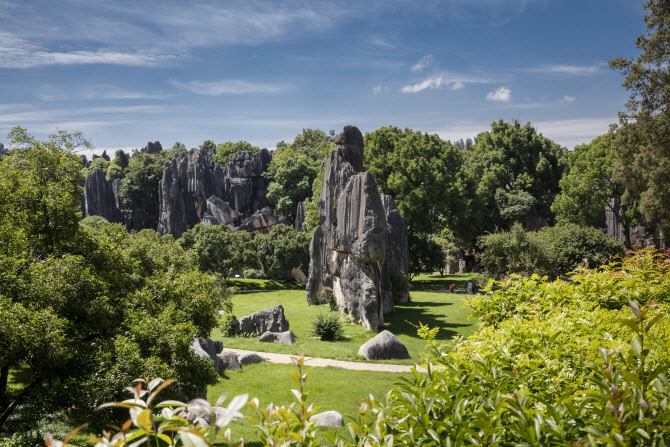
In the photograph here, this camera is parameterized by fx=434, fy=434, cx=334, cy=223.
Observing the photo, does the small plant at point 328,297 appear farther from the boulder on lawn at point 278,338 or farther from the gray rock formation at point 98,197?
the gray rock formation at point 98,197

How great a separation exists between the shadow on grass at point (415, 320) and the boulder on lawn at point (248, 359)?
7118 millimetres

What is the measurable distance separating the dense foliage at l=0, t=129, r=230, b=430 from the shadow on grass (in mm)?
13048

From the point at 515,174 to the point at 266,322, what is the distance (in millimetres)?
36542

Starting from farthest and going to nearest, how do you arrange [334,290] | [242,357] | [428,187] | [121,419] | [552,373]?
[428,187] < [334,290] < [242,357] < [121,419] < [552,373]

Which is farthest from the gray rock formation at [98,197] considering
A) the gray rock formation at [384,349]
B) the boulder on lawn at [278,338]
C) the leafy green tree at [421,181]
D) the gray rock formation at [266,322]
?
the gray rock formation at [384,349]

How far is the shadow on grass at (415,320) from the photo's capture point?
21141 mm

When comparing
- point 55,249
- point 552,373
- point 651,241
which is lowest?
point 651,241

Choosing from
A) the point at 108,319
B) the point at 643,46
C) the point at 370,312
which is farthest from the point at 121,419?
the point at 643,46

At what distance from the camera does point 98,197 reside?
6681 cm

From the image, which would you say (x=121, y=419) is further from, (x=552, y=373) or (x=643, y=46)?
(x=643, y=46)

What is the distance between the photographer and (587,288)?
6.23 m

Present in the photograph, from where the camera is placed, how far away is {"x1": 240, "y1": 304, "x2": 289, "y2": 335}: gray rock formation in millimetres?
21234

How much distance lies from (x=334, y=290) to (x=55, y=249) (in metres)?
18.9

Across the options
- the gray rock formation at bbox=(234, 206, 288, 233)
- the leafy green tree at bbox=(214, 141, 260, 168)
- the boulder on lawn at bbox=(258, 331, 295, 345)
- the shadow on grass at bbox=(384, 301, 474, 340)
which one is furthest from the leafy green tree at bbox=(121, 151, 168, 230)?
the boulder on lawn at bbox=(258, 331, 295, 345)
